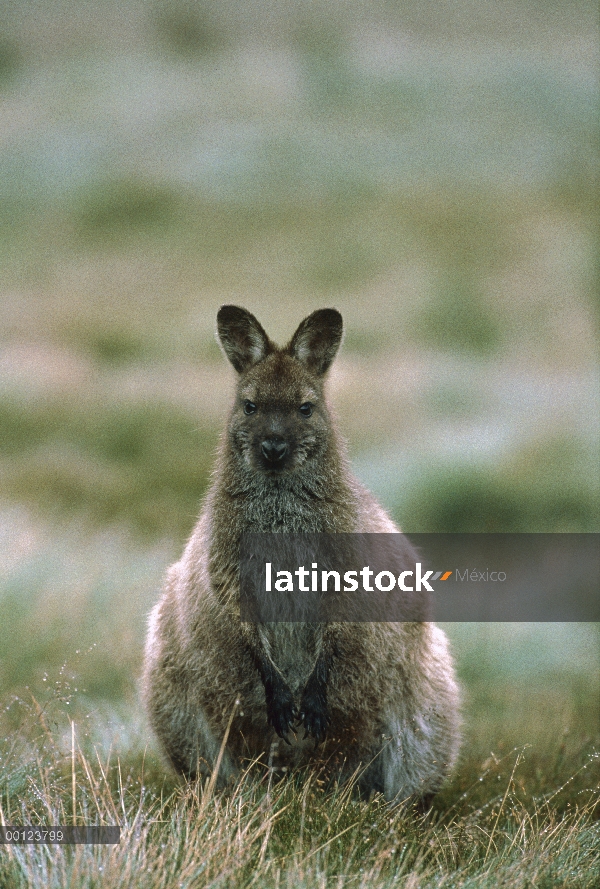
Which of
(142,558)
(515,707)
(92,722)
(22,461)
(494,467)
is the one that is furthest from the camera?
(494,467)

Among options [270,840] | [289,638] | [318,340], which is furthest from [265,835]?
[318,340]

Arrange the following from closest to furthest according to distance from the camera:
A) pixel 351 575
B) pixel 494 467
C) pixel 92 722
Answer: pixel 351 575, pixel 92 722, pixel 494 467

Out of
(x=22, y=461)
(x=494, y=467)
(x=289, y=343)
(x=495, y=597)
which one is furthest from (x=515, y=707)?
(x=22, y=461)

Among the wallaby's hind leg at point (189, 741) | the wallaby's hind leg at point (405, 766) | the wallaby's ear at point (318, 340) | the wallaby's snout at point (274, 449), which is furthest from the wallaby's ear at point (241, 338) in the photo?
the wallaby's hind leg at point (405, 766)

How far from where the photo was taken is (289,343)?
19.0 ft

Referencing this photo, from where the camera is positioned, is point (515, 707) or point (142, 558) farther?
point (142, 558)

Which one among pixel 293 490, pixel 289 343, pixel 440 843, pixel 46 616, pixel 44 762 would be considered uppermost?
pixel 289 343

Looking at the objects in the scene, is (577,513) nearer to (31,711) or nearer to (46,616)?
(46,616)

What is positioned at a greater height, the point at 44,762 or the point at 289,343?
the point at 289,343

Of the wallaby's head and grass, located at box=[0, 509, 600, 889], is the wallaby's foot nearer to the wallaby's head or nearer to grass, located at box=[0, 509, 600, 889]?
grass, located at box=[0, 509, 600, 889]

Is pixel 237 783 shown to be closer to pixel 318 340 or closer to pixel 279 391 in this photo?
pixel 279 391

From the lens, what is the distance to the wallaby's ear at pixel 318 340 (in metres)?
5.67

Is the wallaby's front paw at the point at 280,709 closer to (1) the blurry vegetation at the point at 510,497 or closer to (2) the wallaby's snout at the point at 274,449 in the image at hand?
(2) the wallaby's snout at the point at 274,449

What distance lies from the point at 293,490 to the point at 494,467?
4299 millimetres
